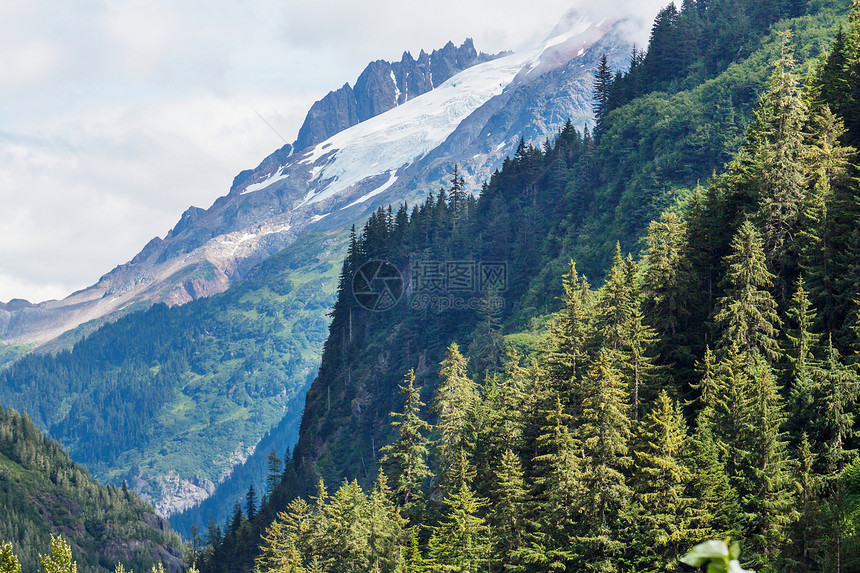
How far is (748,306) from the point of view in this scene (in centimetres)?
4431

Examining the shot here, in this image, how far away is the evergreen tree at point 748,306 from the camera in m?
44.2

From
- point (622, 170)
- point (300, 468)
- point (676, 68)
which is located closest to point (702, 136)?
point (622, 170)

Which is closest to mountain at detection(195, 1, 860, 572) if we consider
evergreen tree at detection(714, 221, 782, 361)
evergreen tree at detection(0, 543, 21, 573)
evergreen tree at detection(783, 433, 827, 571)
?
evergreen tree at detection(783, 433, 827, 571)

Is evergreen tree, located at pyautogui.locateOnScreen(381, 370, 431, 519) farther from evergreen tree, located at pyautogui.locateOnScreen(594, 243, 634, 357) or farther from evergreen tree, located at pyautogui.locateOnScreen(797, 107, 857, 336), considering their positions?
evergreen tree, located at pyautogui.locateOnScreen(797, 107, 857, 336)

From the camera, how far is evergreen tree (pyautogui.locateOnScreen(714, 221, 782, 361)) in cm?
4422

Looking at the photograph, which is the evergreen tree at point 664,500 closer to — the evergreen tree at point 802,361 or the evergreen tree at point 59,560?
the evergreen tree at point 802,361

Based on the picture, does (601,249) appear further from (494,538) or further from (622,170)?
(494,538)

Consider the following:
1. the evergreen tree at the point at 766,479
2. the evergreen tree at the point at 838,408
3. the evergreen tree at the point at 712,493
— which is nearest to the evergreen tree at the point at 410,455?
the evergreen tree at the point at 712,493

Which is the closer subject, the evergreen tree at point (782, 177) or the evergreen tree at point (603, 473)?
the evergreen tree at point (603, 473)

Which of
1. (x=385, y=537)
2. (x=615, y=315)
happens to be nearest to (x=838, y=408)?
(x=615, y=315)

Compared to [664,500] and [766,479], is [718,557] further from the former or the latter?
[766,479]

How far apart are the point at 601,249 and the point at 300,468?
213 feet

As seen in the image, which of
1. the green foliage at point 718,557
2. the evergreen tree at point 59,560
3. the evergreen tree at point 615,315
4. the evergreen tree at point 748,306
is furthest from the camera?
the evergreen tree at point 615,315

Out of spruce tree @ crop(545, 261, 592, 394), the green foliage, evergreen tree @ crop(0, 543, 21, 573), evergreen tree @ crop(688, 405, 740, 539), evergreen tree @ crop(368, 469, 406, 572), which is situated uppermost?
the green foliage
